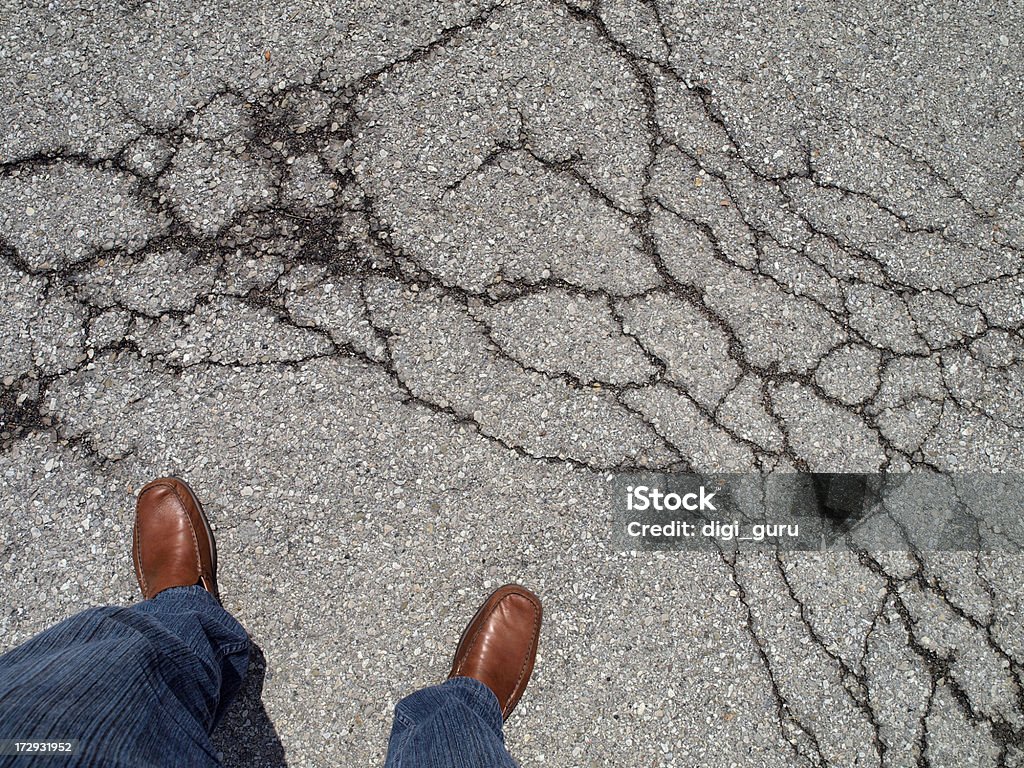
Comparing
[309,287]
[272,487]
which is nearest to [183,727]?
[272,487]

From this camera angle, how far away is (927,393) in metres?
2.25

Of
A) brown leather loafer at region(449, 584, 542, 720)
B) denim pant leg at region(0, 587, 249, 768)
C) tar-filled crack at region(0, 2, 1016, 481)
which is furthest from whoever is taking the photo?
tar-filled crack at region(0, 2, 1016, 481)

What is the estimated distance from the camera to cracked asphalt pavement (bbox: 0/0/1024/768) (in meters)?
2.12

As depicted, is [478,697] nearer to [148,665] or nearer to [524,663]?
[524,663]

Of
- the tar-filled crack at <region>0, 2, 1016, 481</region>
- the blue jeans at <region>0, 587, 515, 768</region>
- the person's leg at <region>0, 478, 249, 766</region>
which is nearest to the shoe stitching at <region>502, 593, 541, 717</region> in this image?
the blue jeans at <region>0, 587, 515, 768</region>

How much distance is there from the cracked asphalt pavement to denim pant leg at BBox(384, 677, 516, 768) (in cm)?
14

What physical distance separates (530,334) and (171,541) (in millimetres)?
1251

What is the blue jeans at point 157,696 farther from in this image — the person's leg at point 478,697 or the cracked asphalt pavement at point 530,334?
the cracked asphalt pavement at point 530,334

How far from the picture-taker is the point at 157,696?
1.62 metres

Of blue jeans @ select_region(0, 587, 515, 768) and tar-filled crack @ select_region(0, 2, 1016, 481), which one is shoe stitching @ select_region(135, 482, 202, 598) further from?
tar-filled crack @ select_region(0, 2, 1016, 481)

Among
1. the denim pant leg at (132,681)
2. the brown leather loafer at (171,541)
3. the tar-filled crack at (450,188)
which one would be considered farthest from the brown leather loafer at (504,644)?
the brown leather loafer at (171,541)

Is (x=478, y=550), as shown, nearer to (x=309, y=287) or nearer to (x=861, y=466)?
(x=309, y=287)

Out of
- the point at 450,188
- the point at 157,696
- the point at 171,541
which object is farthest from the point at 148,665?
the point at 450,188

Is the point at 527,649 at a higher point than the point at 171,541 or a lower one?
higher
